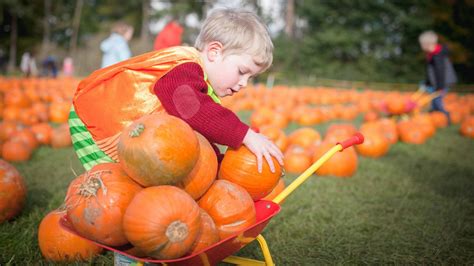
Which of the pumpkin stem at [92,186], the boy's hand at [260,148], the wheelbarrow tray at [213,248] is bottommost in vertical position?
the wheelbarrow tray at [213,248]

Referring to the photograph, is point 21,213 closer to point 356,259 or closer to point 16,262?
point 16,262

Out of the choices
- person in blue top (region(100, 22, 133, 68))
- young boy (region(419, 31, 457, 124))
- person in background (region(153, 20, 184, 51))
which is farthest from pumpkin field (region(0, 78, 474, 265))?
person in background (region(153, 20, 184, 51))

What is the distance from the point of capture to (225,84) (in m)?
2.49

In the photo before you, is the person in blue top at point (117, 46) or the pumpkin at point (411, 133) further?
the person in blue top at point (117, 46)

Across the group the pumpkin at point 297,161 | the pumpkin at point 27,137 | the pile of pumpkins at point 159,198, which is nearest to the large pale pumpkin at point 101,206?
the pile of pumpkins at point 159,198

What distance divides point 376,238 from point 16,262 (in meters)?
2.47

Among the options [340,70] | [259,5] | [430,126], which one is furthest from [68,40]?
[430,126]

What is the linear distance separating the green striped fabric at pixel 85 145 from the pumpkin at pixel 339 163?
9.09 feet

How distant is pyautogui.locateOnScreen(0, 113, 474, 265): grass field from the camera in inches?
103

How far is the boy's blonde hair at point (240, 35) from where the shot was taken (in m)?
2.42

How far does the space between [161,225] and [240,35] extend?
4.43 feet

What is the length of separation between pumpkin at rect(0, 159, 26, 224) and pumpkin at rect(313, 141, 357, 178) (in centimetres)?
306

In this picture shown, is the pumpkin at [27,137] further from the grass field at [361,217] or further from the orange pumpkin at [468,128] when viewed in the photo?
the orange pumpkin at [468,128]

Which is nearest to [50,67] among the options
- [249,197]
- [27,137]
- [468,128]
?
[27,137]
